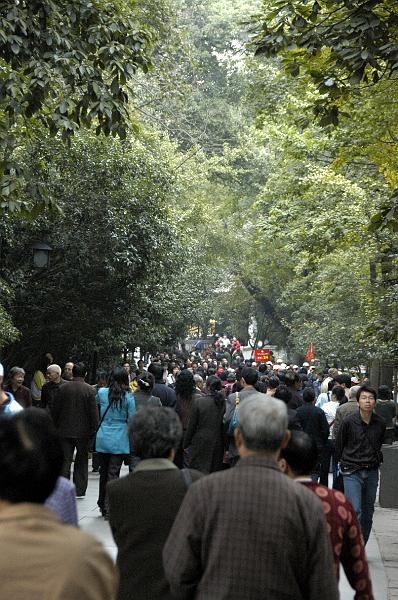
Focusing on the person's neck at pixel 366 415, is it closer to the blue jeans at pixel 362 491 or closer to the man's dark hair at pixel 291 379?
the blue jeans at pixel 362 491

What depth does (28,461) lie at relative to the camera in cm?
313

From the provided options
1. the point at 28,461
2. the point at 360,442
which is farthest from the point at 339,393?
the point at 28,461

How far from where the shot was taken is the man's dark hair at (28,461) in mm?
3098

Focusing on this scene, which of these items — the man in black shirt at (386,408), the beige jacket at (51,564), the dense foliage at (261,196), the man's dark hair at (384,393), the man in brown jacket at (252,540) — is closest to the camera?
the beige jacket at (51,564)

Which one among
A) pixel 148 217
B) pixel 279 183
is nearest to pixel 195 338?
pixel 279 183

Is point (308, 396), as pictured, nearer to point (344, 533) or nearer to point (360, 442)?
point (360, 442)

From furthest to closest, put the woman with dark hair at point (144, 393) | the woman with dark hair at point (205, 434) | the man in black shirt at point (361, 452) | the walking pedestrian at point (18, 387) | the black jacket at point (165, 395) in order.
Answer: the black jacket at point (165, 395), the walking pedestrian at point (18, 387), the woman with dark hair at point (144, 393), the woman with dark hair at point (205, 434), the man in black shirt at point (361, 452)

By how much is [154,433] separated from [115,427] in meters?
7.46

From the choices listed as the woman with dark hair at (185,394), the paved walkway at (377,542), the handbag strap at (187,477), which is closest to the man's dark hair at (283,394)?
the woman with dark hair at (185,394)

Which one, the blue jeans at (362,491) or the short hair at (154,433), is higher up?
the short hair at (154,433)

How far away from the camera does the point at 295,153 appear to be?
2727 cm

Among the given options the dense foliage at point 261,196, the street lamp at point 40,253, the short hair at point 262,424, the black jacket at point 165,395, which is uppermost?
the dense foliage at point 261,196

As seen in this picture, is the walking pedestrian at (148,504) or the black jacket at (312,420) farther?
the black jacket at (312,420)

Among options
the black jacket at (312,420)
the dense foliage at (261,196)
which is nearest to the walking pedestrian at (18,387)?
the dense foliage at (261,196)
